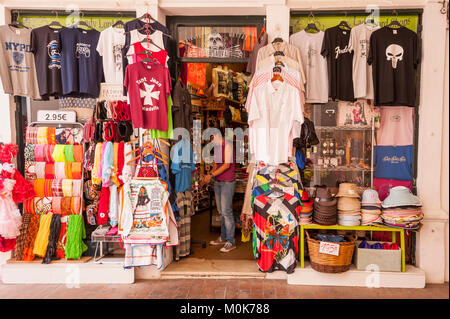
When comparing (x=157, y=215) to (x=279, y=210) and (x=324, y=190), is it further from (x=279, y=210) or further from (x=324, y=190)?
(x=324, y=190)

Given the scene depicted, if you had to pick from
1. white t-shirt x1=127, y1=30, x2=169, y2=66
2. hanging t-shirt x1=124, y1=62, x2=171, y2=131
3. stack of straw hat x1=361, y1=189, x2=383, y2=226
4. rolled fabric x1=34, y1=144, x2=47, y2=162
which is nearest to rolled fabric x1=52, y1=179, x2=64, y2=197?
rolled fabric x1=34, y1=144, x2=47, y2=162

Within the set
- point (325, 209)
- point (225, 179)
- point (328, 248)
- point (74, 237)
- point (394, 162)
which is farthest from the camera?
point (225, 179)

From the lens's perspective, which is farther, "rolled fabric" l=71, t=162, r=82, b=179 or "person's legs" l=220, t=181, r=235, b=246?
"person's legs" l=220, t=181, r=235, b=246

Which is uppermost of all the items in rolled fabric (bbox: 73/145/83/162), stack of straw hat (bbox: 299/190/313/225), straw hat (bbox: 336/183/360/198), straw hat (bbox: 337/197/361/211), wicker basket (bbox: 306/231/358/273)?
rolled fabric (bbox: 73/145/83/162)

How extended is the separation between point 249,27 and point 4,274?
15.1 ft

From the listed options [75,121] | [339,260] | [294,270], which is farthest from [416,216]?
[75,121]

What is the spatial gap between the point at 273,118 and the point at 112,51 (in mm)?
2264

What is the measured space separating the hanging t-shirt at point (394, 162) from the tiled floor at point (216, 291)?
143 centimetres

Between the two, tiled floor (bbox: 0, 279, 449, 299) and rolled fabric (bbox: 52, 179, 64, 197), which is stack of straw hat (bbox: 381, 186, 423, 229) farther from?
rolled fabric (bbox: 52, 179, 64, 197)

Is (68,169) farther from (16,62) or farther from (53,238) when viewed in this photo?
(16,62)

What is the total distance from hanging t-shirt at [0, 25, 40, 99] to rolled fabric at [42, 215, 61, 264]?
1.68 metres

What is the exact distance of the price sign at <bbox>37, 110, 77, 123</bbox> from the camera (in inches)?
156

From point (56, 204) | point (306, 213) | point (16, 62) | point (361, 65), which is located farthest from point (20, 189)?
point (361, 65)

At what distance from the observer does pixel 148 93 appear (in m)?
3.55
